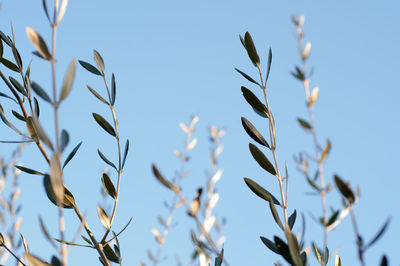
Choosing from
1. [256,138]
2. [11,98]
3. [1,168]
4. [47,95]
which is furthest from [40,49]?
[1,168]

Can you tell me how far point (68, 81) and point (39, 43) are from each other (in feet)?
0.25

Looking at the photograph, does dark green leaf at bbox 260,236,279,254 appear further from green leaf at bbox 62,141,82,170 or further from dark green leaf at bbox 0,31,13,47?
dark green leaf at bbox 0,31,13,47

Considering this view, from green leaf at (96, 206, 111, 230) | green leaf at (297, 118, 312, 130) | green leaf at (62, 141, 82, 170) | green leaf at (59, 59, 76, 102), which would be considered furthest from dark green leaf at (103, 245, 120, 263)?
green leaf at (297, 118, 312, 130)

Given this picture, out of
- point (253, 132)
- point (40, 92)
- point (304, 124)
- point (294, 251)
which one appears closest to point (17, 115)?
point (40, 92)

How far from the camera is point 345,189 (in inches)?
23.3

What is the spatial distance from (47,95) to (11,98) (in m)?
0.35

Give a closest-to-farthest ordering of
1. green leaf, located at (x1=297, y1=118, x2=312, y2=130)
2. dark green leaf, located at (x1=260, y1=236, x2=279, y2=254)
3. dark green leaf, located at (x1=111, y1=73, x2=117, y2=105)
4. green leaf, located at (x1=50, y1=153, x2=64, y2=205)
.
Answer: green leaf, located at (x1=50, y1=153, x2=64, y2=205)
dark green leaf, located at (x1=260, y1=236, x2=279, y2=254)
dark green leaf, located at (x1=111, y1=73, x2=117, y2=105)
green leaf, located at (x1=297, y1=118, x2=312, y2=130)

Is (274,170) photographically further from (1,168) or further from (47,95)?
(1,168)

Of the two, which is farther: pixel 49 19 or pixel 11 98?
pixel 11 98

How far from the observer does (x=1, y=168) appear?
3.30 m

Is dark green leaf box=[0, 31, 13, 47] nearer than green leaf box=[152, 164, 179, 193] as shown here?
No

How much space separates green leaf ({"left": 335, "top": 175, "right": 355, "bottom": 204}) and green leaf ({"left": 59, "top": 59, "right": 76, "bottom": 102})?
382 millimetres

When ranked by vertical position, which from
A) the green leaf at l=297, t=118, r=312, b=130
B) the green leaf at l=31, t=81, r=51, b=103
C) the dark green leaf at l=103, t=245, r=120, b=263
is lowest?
the dark green leaf at l=103, t=245, r=120, b=263

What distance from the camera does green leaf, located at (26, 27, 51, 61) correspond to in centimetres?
62
